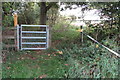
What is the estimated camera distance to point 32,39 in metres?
7.20

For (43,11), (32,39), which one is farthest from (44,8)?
(32,39)

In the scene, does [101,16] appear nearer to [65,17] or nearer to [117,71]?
[65,17]

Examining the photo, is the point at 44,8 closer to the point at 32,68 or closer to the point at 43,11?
the point at 43,11

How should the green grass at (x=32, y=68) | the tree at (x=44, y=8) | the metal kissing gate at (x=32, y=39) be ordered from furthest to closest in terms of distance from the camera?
the tree at (x=44, y=8), the metal kissing gate at (x=32, y=39), the green grass at (x=32, y=68)

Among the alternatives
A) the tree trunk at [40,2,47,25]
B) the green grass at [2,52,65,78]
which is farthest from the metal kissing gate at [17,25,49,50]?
the tree trunk at [40,2,47,25]

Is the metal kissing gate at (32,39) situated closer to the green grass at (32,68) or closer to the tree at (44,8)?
the green grass at (32,68)

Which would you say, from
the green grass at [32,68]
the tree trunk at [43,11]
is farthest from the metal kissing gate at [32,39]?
the tree trunk at [43,11]

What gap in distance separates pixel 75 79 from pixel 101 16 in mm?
4472

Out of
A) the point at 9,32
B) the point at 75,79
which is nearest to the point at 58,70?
the point at 75,79

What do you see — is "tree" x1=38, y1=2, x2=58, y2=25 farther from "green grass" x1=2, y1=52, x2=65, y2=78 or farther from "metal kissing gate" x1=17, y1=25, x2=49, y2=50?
"green grass" x1=2, y1=52, x2=65, y2=78

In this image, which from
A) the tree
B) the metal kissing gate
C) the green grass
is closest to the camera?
the green grass

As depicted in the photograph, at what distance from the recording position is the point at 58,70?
4.23 m

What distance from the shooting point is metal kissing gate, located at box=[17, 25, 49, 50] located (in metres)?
6.70

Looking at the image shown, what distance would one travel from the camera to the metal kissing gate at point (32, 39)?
670 cm
